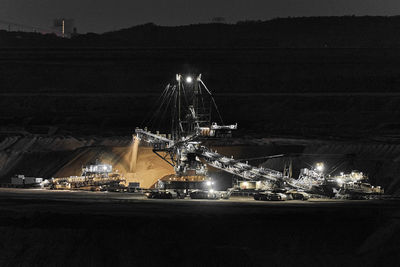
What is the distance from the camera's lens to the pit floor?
3189cm

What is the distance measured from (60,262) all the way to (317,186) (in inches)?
1092

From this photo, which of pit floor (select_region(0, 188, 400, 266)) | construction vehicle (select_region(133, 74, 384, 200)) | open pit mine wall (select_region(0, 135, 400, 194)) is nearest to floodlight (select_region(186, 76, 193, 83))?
construction vehicle (select_region(133, 74, 384, 200))

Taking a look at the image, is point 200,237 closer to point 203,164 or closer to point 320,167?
point 203,164

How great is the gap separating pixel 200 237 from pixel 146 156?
33.6 m

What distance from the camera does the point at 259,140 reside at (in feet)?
250

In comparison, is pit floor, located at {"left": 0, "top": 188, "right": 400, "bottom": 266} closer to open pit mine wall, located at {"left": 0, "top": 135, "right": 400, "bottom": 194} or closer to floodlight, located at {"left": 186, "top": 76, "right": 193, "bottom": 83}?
open pit mine wall, located at {"left": 0, "top": 135, "right": 400, "bottom": 194}

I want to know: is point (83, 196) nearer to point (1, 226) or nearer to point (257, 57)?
point (1, 226)

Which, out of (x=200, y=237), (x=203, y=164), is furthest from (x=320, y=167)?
(x=200, y=237)

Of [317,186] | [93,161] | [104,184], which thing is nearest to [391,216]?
[317,186]

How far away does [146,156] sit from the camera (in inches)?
2667

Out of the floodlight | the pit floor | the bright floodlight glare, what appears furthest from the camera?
the floodlight

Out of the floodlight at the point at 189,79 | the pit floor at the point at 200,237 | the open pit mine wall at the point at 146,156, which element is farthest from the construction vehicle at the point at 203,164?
the pit floor at the point at 200,237

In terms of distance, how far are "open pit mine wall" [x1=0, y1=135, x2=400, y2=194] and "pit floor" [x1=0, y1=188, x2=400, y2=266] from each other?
17856 millimetres

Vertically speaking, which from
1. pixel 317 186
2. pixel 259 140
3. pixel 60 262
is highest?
pixel 259 140
